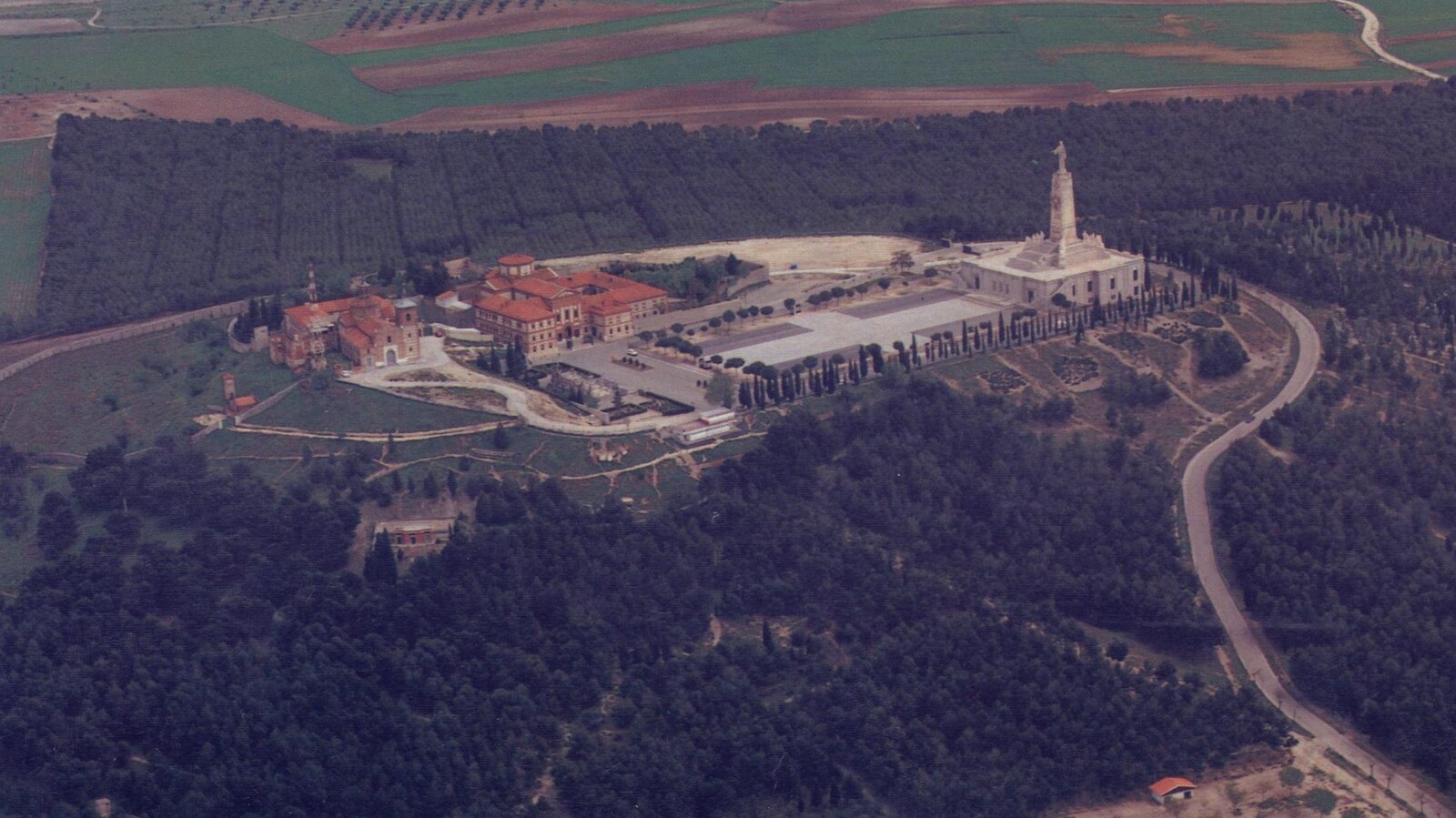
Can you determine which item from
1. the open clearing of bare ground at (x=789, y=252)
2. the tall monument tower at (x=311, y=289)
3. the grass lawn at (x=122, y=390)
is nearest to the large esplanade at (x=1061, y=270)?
the open clearing of bare ground at (x=789, y=252)

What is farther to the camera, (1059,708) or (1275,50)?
(1275,50)

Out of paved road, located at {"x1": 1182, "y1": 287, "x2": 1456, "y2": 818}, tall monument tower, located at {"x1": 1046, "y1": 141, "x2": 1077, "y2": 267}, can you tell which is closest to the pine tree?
paved road, located at {"x1": 1182, "y1": 287, "x2": 1456, "y2": 818}

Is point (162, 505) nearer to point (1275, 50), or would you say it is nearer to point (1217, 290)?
point (1217, 290)

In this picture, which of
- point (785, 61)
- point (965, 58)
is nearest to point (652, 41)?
point (785, 61)

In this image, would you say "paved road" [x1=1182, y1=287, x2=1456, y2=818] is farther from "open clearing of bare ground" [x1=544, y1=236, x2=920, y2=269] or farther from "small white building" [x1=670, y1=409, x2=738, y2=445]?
"open clearing of bare ground" [x1=544, y1=236, x2=920, y2=269]

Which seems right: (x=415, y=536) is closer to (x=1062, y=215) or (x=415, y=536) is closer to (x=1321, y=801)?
(x=1321, y=801)

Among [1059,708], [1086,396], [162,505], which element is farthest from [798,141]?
[1059,708]
